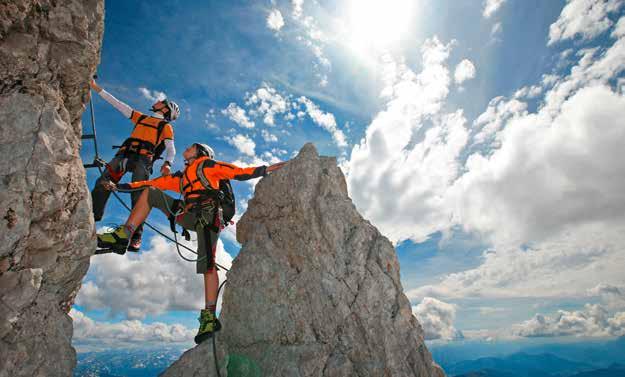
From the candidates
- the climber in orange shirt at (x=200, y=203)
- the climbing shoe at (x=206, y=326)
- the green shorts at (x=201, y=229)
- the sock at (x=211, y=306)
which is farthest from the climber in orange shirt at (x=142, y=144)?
the climbing shoe at (x=206, y=326)

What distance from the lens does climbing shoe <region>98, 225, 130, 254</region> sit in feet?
25.4

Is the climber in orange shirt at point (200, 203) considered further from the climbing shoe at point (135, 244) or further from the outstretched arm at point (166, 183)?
the climbing shoe at point (135, 244)

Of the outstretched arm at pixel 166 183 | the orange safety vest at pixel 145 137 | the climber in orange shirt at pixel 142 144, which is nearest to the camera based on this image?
the outstretched arm at pixel 166 183

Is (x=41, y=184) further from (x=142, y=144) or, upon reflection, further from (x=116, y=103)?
(x=116, y=103)

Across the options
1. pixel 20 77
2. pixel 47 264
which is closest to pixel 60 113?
pixel 20 77

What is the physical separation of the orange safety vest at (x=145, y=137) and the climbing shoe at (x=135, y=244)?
8.62ft

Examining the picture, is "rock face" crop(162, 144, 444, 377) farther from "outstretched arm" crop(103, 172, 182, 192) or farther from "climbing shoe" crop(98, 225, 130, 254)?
"climbing shoe" crop(98, 225, 130, 254)

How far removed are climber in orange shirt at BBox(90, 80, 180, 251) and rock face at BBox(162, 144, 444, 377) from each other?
3.33 metres

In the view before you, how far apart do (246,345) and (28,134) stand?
6931mm

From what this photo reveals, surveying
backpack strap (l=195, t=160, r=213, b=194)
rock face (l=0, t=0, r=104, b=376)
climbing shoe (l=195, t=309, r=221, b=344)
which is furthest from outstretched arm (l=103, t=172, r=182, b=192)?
climbing shoe (l=195, t=309, r=221, b=344)

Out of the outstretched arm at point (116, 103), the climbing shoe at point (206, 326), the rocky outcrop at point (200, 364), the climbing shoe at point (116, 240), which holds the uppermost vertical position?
the outstretched arm at point (116, 103)

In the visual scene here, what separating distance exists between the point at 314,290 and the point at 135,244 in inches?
203

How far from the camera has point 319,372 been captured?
7.62m

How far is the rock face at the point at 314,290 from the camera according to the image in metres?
8.09
